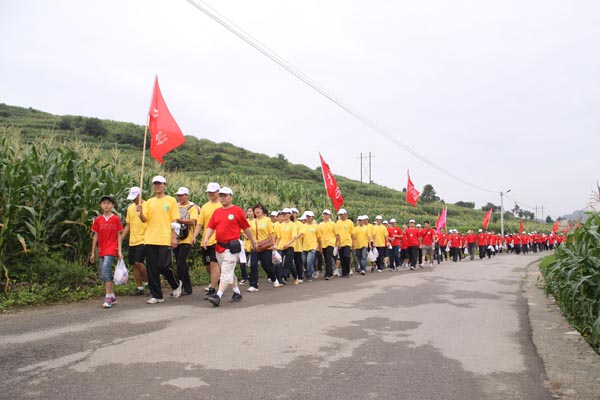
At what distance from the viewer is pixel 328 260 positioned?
45.3ft

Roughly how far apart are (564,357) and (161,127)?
7882mm

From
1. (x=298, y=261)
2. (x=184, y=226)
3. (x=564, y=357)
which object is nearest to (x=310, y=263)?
(x=298, y=261)

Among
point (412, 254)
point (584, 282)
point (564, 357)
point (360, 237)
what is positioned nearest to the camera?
point (564, 357)

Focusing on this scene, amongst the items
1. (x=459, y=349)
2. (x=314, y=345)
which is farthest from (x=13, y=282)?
(x=459, y=349)

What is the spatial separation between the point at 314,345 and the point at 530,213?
477 feet

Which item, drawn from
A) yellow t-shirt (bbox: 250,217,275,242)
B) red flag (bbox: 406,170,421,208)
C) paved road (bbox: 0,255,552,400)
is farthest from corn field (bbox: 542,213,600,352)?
red flag (bbox: 406,170,421,208)

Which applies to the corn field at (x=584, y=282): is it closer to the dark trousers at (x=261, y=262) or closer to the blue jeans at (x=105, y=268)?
the dark trousers at (x=261, y=262)

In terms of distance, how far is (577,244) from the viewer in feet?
23.2

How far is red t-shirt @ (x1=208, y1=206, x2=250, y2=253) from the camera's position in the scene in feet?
26.5

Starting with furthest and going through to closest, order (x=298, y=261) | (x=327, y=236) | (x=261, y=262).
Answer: (x=327, y=236) → (x=298, y=261) → (x=261, y=262)

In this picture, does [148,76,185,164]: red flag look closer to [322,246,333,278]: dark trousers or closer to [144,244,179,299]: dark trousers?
[144,244,179,299]: dark trousers

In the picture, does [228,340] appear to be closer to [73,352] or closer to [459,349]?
[73,352]

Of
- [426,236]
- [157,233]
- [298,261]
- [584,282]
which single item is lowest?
[298,261]

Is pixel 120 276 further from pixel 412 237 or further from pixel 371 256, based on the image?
pixel 412 237
